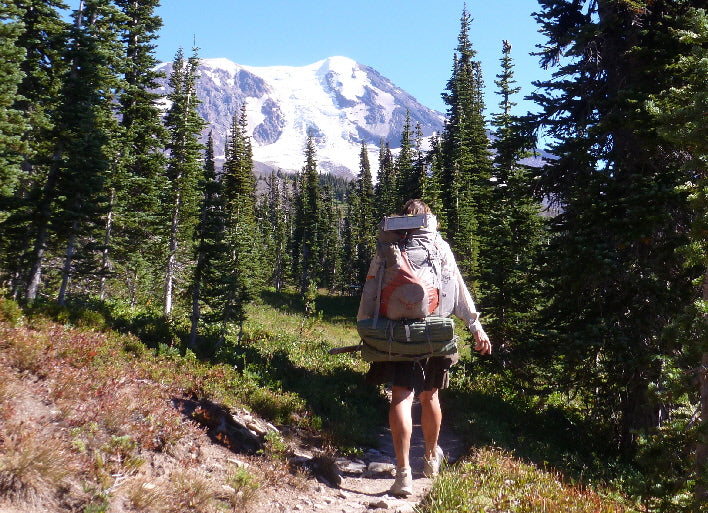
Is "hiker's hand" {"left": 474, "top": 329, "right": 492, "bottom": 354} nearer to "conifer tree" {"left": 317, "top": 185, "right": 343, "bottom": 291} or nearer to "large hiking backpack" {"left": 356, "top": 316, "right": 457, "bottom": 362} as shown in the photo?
"large hiking backpack" {"left": 356, "top": 316, "right": 457, "bottom": 362}

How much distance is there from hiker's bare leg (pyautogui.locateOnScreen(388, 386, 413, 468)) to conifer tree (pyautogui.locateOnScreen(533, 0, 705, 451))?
4.25 metres

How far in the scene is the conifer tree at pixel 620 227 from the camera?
23.6ft

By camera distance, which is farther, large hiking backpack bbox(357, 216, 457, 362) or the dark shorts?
the dark shorts

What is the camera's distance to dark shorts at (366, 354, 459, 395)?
4973 millimetres

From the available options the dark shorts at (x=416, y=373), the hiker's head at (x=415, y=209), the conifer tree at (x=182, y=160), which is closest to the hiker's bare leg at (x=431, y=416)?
the dark shorts at (x=416, y=373)

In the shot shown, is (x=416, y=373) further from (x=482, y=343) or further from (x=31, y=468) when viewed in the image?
(x=31, y=468)

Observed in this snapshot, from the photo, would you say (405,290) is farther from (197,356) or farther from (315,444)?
(197,356)

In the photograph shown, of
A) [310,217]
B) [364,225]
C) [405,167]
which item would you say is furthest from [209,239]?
[310,217]

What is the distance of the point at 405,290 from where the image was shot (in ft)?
15.6

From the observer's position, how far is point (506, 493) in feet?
15.0

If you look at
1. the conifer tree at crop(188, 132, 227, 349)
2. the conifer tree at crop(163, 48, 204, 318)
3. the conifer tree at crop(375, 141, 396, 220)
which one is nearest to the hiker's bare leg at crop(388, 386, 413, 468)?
the conifer tree at crop(188, 132, 227, 349)

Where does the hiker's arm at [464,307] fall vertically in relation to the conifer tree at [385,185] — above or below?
below

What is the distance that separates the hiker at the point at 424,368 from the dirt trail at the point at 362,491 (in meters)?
0.22

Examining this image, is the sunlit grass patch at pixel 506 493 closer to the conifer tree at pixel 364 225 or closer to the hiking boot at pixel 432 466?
the hiking boot at pixel 432 466
